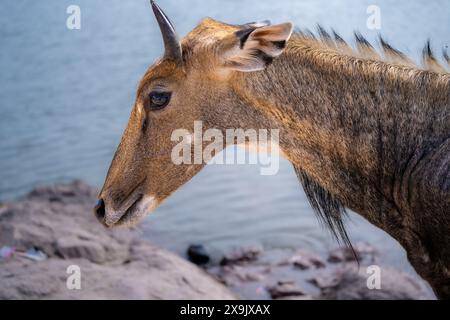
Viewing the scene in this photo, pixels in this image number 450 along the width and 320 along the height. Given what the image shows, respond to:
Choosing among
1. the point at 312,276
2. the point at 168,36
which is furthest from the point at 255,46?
the point at 312,276

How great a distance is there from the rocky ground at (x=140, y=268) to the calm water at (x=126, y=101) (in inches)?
13.2

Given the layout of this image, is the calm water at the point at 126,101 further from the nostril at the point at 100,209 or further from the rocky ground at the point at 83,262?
the nostril at the point at 100,209

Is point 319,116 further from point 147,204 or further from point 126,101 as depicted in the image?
point 126,101

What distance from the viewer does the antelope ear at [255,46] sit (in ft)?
10.1

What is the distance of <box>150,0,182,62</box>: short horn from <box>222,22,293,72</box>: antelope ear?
25 cm

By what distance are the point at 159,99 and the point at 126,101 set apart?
18.7 ft

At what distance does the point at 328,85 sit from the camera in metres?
3.29

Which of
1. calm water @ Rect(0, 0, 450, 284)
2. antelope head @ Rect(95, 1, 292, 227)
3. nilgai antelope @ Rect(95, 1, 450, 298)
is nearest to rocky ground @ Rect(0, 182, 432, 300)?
calm water @ Rect(0, 0, 450, 284)

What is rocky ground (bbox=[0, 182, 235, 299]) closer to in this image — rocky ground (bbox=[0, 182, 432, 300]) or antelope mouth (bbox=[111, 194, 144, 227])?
rocky ground (bbox=[0, 182, 432, 300])

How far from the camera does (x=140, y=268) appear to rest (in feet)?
20.0

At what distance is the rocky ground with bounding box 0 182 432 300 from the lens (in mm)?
5488
